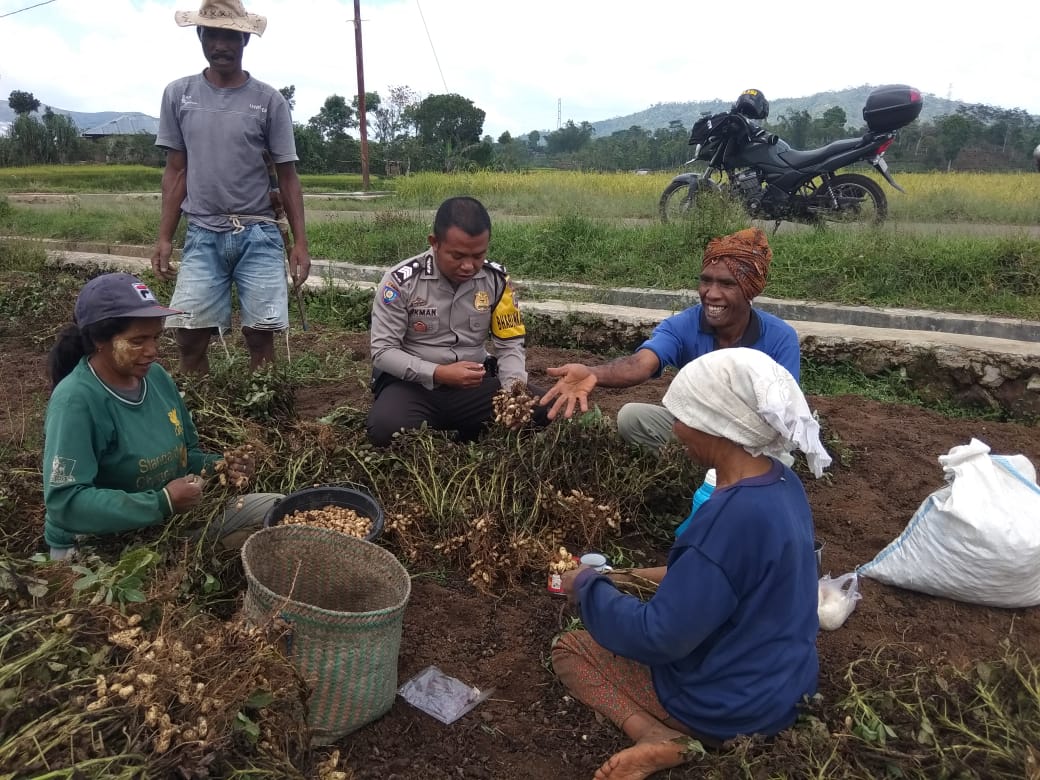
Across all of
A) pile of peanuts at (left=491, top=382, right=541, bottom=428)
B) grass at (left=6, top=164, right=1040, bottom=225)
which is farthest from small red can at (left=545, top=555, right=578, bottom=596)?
grass at (left=6, top=164, right=1040, bottom=225)

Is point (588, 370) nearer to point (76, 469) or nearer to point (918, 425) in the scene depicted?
point (76, 469)

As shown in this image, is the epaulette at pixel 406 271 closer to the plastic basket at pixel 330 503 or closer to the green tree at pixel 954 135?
the plastic basket at pixel 330 503

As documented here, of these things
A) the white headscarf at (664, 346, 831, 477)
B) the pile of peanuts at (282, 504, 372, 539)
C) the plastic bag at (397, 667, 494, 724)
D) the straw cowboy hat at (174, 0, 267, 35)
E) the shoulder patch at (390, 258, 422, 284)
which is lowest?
the plastic bag at (397, 667, 494, 724)

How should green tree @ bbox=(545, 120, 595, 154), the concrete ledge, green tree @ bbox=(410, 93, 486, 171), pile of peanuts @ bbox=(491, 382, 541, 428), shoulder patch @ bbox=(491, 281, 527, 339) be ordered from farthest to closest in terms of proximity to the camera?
1. green tree @ bbox=(545, 120, 595, 154)
2. green tree @ bbox=(410, 93, 486, 171)
3. the concrete ledge
4. shoulder patch @ bbox=(491, 281, 527, 339)
5. pile of peanuts @ bbox=(491, 382, 541, 428)

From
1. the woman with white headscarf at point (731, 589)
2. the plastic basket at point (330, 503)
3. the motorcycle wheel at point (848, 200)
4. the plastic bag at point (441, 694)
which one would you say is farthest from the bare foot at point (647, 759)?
the motorcycle wheel at point (848, 200)

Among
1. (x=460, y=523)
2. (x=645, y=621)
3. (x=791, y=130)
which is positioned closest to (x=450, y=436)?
(x=460, y=523)

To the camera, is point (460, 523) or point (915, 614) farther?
point (460, 523)

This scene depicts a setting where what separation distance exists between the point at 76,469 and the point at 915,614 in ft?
8.68

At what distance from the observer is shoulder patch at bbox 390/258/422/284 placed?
3.25 m

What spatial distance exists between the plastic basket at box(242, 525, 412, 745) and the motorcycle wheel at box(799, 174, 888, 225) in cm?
724

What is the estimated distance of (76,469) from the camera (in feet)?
6.73

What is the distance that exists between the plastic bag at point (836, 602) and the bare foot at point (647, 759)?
2.76 ft

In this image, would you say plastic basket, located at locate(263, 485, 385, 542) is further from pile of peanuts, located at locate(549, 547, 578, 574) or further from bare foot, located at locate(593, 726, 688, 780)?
bare foot, located at locate(593, 726, 688, 780)

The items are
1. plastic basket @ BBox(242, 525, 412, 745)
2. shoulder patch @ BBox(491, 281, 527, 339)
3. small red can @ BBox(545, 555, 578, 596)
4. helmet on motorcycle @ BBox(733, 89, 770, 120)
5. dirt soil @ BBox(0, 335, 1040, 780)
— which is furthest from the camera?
helmet on motorcycle @ BBox(733, 89, 770, 120)
